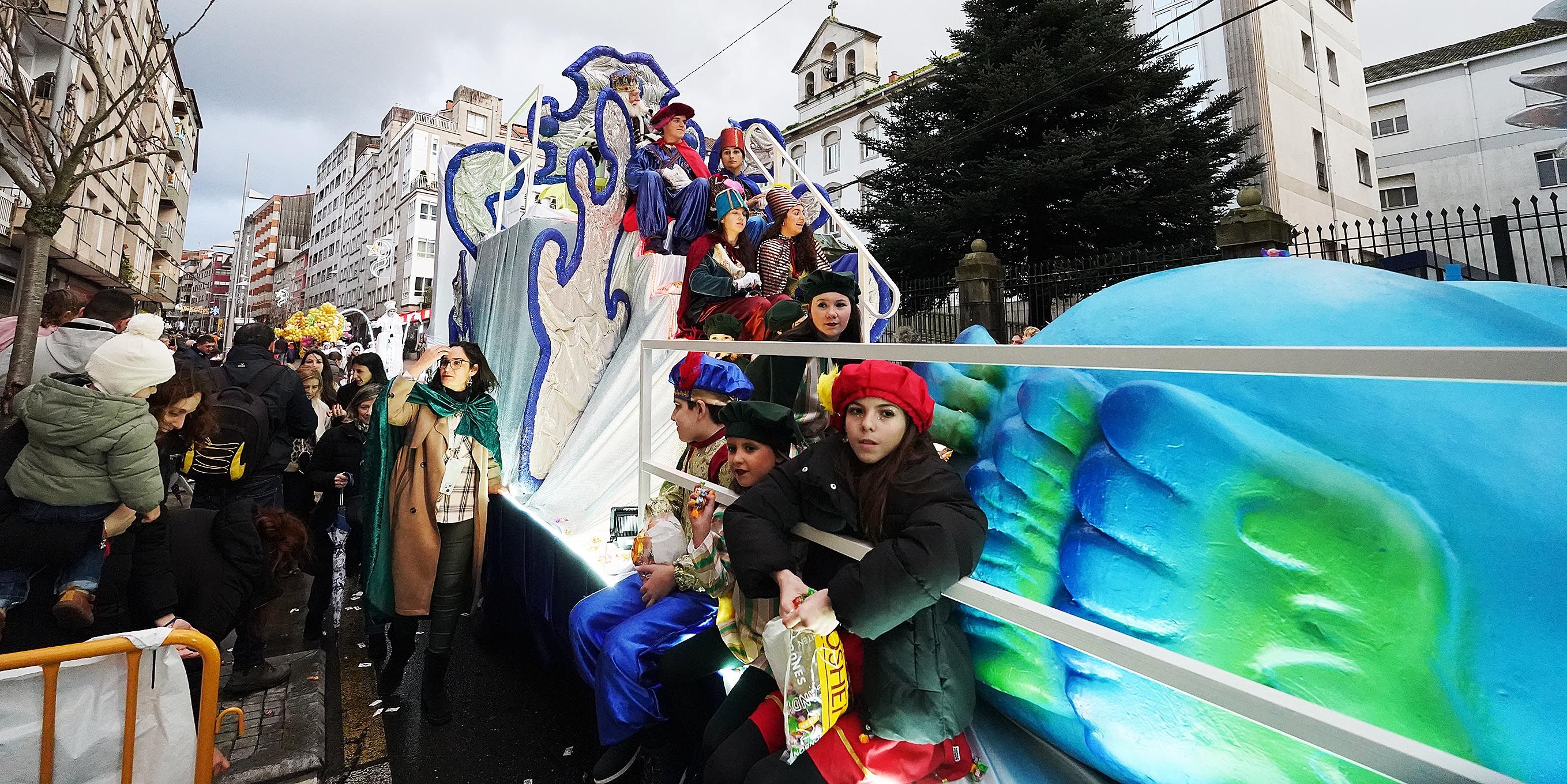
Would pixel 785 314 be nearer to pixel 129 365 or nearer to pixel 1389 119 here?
pixel 129 365

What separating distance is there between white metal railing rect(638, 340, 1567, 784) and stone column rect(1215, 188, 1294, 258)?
8108mm

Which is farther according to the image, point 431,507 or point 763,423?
point 431,507

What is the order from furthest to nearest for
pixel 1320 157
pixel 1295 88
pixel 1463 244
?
pixel 1320 157, pixel 1295 88, pixel 1463 244

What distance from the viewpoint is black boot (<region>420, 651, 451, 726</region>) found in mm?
3162

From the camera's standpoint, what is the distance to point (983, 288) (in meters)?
11.0

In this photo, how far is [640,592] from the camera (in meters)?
2.51

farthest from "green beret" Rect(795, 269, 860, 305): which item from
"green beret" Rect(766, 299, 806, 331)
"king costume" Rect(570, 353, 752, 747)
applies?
"king costume" Rect(570, 353, 752, 747)

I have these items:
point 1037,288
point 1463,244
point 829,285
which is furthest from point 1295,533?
point 1463,244

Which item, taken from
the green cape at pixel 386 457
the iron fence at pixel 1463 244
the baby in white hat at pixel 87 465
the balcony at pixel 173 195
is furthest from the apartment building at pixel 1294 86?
the balcony at pixel 173 195

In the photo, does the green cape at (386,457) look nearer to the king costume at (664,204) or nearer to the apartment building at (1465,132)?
the king costume at (664,204)

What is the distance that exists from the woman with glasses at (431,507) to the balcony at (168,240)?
3452cm

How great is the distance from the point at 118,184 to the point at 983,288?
25.6 m

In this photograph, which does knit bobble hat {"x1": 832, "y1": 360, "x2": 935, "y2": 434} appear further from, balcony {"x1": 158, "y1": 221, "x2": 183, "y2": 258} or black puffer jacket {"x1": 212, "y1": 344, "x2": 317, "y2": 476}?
balcony {"x1": 158, "y1": 221, "x2": 183, "y2": 258}

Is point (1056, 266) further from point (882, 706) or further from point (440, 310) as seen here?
point (882, 706)
